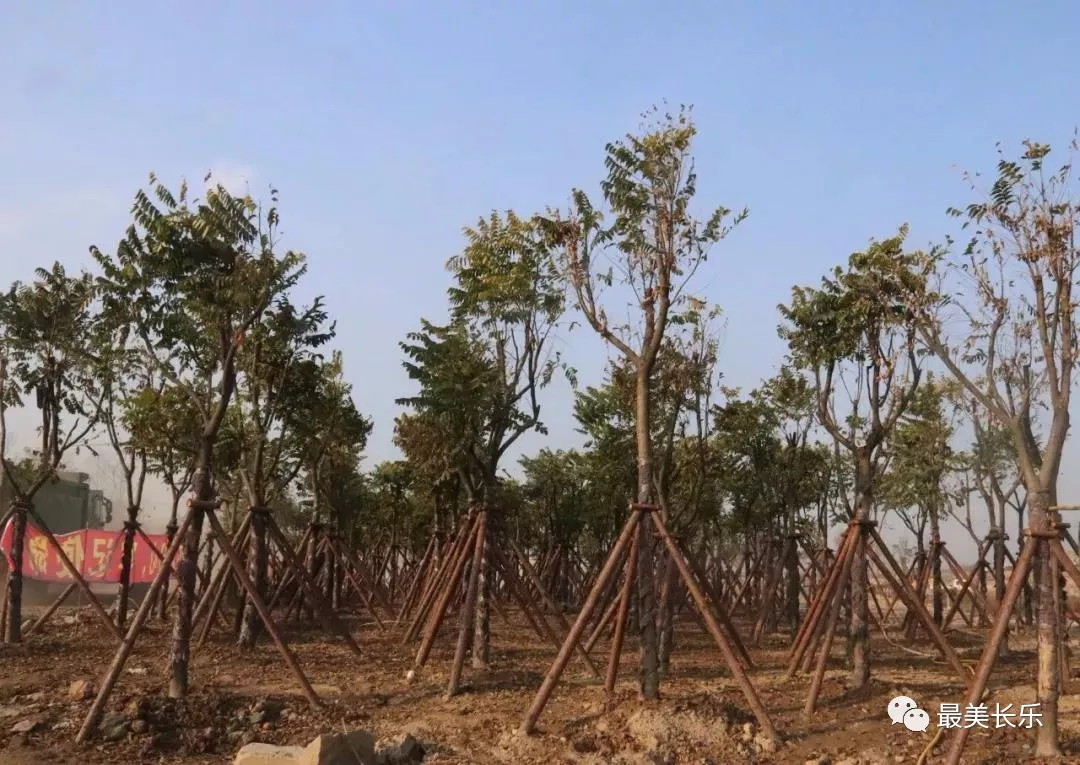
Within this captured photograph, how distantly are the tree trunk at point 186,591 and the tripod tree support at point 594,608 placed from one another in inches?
159

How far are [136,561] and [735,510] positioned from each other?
16.4 m

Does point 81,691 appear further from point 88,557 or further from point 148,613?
point 88,557

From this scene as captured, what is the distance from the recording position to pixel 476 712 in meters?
10.5

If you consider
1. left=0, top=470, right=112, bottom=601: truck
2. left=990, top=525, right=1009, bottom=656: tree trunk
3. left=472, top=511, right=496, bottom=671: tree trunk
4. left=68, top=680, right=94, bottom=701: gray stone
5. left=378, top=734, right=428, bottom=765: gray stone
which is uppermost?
left=0, top=470, right=112, bottom=601: truck

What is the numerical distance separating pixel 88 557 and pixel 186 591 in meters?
14.9

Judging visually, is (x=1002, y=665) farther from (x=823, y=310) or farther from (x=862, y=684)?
(x=823, y=310)

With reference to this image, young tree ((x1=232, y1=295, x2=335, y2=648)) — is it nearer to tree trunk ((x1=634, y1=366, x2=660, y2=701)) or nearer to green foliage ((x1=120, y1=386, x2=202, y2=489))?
green foliage ((x1=120, y1=386, x2=202, y2=489))

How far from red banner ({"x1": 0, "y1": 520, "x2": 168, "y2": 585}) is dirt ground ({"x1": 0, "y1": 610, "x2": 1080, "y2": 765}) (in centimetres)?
786

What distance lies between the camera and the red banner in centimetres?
2252

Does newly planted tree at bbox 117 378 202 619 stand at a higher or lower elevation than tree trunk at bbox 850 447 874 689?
higher

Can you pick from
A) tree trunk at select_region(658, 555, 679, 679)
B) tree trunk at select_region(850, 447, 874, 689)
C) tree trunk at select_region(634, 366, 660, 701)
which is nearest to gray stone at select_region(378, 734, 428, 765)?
tree trunk at select_region(634, 366, 660, 701)

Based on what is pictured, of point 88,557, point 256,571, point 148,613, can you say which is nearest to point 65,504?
point 88,557

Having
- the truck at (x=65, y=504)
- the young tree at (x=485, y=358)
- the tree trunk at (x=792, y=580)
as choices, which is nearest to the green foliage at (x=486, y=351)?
the young tree at (x=485, y=358)

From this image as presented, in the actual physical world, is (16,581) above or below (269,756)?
above
